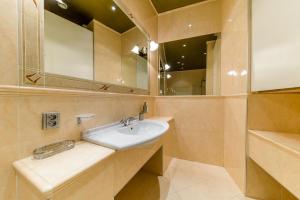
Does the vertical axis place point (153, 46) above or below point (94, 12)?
above

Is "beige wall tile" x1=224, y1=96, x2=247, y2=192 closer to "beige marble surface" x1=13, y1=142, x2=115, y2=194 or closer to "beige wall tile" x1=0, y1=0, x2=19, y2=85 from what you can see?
"beige marble surface" x1=13, y1=142, x2=115, y2=194

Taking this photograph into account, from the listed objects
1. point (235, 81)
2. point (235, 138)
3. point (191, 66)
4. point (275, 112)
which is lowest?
point (235, 138)

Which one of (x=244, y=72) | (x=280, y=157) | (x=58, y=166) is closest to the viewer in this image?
(x=58, y=166)

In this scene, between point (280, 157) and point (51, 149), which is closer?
point (51, 149)

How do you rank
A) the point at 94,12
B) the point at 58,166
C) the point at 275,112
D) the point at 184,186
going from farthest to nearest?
the point at 184,186 < the point at 275,112 < the point at 94,12 < the point at 58,166

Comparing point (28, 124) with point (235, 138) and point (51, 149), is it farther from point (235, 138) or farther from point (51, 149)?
point (235, 138)

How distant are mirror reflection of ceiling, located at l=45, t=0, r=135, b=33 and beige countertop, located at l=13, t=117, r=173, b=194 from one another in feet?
2.70

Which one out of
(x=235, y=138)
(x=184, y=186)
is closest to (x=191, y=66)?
(x=235, y=138)

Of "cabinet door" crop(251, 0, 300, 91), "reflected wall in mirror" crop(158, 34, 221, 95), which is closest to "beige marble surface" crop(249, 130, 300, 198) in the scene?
"cabinet door" crop(251, 0, 300, 91)

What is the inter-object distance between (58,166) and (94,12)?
1185mm

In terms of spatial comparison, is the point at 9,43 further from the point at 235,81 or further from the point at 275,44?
the point at 235,81

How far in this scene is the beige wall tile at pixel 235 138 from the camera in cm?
142

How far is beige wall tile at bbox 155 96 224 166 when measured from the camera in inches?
78.5

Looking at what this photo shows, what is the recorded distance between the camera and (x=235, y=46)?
63.6 inches
